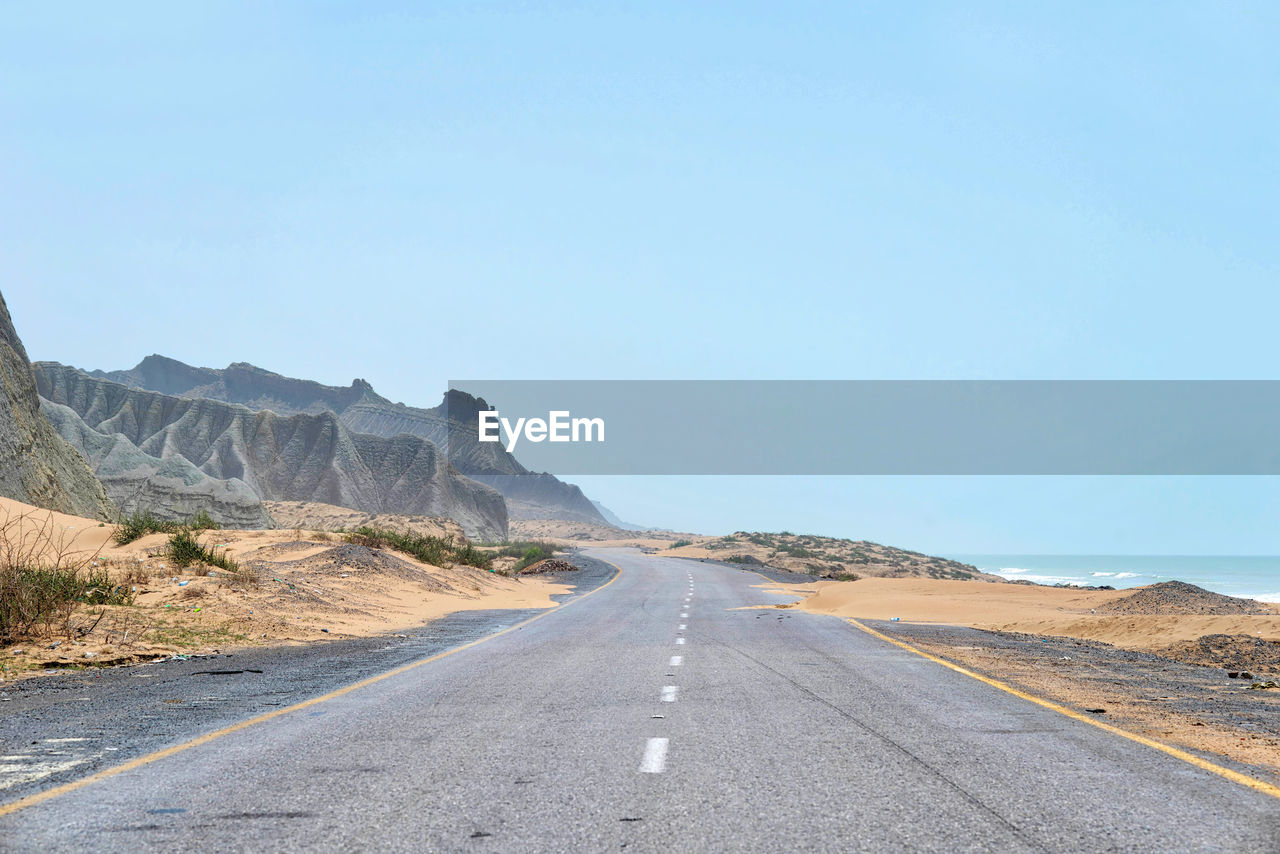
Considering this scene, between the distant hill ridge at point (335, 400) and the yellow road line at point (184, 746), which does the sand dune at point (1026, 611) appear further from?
the distant hill ridge at point (335, 400)

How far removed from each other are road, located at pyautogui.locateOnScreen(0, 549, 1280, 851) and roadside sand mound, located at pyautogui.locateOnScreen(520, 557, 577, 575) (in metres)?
42.2

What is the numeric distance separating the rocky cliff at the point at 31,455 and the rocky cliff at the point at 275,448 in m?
51.8

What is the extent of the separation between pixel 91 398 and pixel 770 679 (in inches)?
→ 4263

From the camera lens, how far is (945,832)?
15.8 ft

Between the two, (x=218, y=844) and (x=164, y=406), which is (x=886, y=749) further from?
(x=164, y=406)

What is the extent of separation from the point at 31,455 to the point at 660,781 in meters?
37.8

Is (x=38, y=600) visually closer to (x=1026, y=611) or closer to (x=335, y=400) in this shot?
(x=1026, y=611)

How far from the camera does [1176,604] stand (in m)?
27.6

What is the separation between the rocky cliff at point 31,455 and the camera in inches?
1340

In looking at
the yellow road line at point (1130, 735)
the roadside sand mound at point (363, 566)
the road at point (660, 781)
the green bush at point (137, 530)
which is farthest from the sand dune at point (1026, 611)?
the green bush at point (137, 530)

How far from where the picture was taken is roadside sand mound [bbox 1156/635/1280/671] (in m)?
15.2

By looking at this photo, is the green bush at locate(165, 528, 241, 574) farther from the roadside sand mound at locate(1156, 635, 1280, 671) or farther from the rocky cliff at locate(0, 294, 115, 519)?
the roadside sand mound at locate(1156, 635, 1280, 671)

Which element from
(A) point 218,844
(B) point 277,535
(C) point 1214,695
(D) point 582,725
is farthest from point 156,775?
(B) point 277,535

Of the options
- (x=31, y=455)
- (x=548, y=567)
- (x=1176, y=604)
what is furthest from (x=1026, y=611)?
(x=31, y=455)
